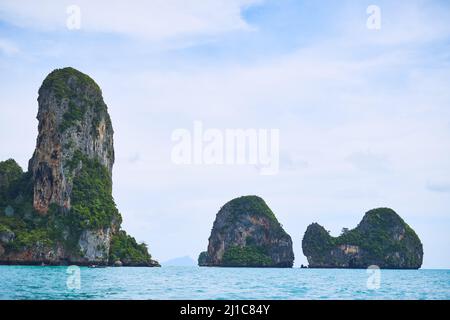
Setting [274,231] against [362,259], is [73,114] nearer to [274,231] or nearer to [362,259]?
[274,231]

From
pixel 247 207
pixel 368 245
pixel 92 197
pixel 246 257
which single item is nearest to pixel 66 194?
pixel 92 197

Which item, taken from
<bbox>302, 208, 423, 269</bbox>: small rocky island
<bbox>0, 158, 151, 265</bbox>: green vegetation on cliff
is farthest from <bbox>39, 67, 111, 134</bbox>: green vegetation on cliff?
<bbox>302, 208, 423, 269</bbox>: small rocky island

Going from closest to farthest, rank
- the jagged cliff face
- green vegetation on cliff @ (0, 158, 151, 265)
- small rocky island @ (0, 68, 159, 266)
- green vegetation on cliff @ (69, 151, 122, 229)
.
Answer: small rocky island @ (0, 68, 159, 266) < green vegetation on cliff @ (0, 158, 151, 265) < green vegetation on cliff @ (69, 151, 122, 229) < the jagged cliff face

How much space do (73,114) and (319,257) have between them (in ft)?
209

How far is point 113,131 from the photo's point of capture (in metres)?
118

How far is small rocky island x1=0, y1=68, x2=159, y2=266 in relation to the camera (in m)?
92.9

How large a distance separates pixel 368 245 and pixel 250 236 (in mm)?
27368

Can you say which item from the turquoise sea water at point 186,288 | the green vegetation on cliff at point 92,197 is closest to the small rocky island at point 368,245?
the green vegetation on cliff at point 92,197

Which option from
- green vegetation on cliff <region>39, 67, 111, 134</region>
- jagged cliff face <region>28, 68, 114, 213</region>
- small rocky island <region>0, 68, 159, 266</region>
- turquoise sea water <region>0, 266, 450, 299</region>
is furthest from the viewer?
green vegetation on cliff <region>39, 67, 111, 134</region>

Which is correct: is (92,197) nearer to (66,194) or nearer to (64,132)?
(66,194)

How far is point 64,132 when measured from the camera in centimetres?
10138

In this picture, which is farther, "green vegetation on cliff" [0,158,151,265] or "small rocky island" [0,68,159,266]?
"green vegetation on cliff" [0,158,151,265]

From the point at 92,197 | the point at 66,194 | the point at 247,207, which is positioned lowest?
the point at 92,197

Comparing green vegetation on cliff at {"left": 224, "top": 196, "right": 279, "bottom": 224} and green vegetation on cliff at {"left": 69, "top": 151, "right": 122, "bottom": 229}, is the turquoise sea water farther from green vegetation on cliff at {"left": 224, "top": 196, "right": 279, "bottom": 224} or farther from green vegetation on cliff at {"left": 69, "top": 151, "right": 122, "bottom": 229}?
green vegetation on cliff at {"left": 224, "top": 196, "right": 279, "bottom": 224}
